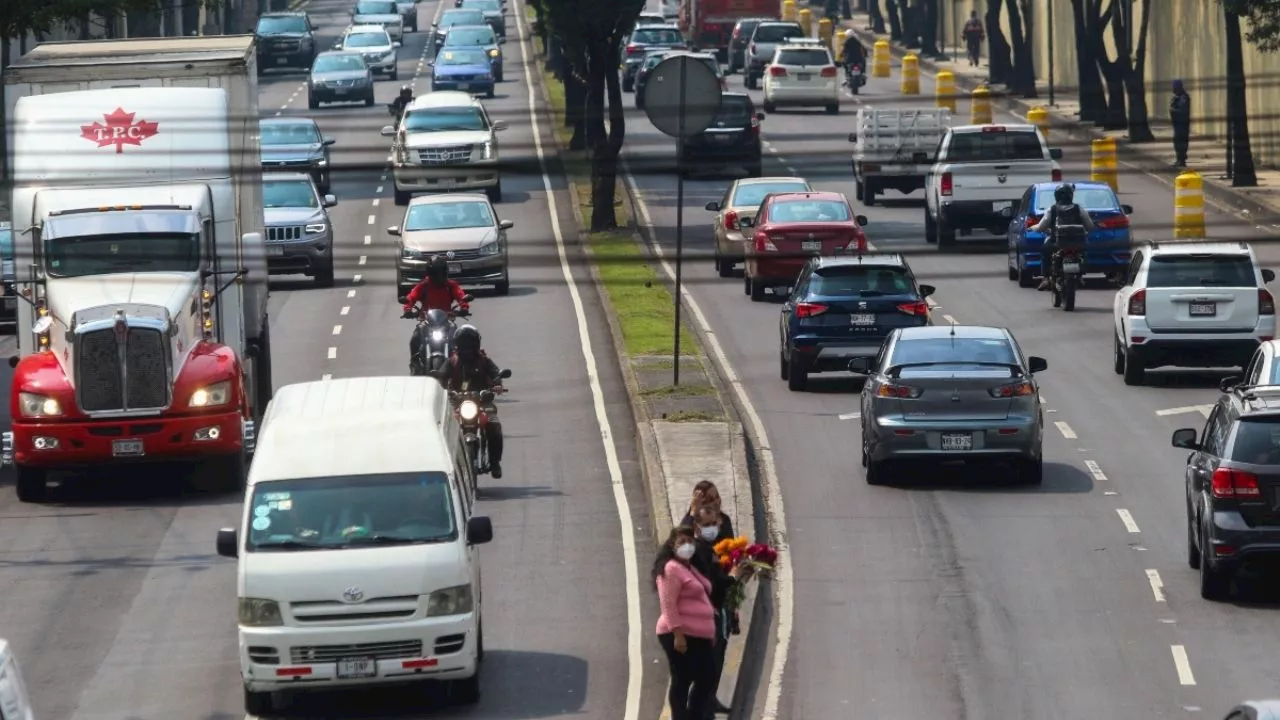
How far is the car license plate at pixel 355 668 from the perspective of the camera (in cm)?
1545

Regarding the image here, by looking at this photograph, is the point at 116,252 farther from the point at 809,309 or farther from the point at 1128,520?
the point at 1128,520

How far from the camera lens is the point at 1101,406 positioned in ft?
91.6

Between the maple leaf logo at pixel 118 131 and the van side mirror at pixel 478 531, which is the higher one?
the maple leaf logo at pixel 118 131

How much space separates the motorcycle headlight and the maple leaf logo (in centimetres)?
462

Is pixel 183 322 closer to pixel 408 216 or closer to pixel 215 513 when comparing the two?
pixel 215 513

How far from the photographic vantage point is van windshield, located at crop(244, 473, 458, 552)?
15852mm

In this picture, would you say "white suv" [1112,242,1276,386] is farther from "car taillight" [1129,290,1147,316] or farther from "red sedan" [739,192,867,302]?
"red sedan" [739,192,867,302]

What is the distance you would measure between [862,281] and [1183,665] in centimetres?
1311

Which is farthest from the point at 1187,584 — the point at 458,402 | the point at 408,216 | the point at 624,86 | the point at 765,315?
the point at 624,86

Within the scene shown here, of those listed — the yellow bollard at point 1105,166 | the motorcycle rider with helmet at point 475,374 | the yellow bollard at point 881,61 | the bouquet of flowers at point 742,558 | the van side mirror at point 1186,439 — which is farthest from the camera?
the yellow bollard at point 881,61

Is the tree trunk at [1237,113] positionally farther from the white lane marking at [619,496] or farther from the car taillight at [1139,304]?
the car taillight at [1139,304]

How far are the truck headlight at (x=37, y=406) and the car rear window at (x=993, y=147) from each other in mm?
21048

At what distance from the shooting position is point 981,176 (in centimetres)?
4181

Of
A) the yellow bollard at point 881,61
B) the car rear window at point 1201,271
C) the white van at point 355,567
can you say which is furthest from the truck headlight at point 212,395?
the yellow bollard at point 881,61
